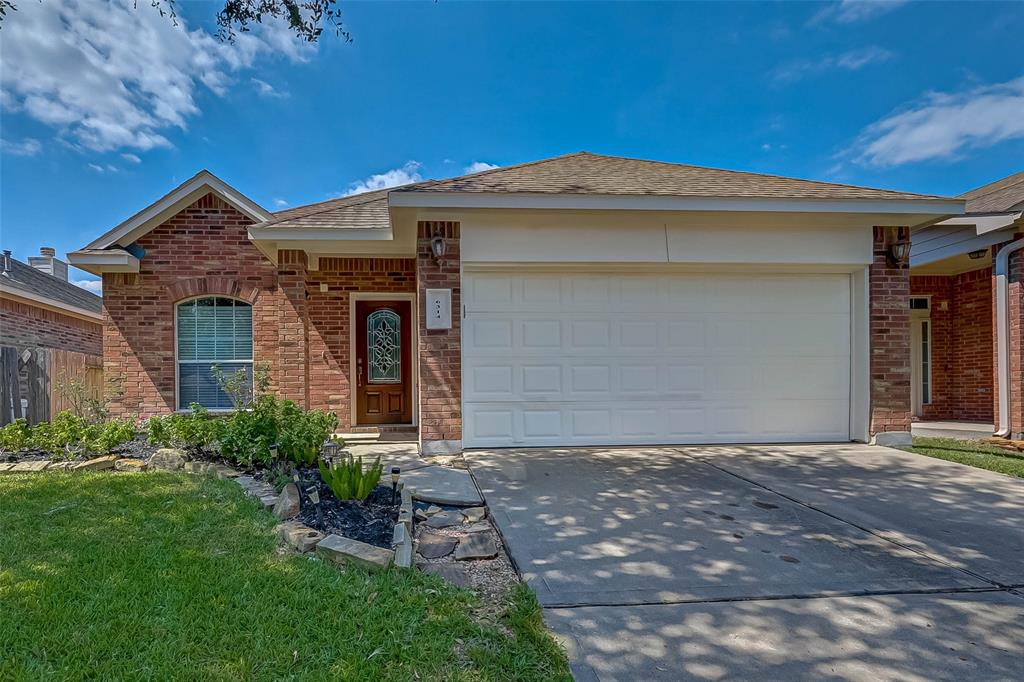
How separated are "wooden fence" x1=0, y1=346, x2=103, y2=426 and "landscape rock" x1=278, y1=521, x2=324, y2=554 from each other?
17.0ft

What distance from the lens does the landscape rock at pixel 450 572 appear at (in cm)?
281

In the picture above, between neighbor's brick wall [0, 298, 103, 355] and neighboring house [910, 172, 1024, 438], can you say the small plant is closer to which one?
neighboring house [910, 172, 1024, 438]

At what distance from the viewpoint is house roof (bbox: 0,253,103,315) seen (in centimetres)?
1084

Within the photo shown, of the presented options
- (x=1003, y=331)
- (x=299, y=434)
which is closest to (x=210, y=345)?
(x=299, y=434)

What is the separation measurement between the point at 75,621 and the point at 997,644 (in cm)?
421

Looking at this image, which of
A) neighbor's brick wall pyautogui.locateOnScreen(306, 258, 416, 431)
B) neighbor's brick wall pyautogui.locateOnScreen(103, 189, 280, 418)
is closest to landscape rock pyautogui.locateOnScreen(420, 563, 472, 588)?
neighbor's brick wall pyautogui.locateOnScreen(306, 258, 416, 431)

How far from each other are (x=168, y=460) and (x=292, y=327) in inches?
108

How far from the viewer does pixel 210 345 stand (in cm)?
812

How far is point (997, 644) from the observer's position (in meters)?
2.21

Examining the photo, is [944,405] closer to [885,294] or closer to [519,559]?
[885,294]

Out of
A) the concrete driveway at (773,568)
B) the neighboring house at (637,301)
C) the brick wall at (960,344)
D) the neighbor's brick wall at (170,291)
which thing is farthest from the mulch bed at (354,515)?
the brick wall at (960,344)

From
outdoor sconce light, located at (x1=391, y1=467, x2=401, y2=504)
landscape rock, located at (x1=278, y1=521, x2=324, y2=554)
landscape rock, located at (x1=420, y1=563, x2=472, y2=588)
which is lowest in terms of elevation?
landscape rock, located at (x1=420, y1=563, x2=472, y2=588)

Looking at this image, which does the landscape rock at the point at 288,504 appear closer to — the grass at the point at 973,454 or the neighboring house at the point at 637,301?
the neighboring house at the point at 637,301

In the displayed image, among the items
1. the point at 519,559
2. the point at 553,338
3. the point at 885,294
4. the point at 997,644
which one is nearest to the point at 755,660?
the point at 997,644
